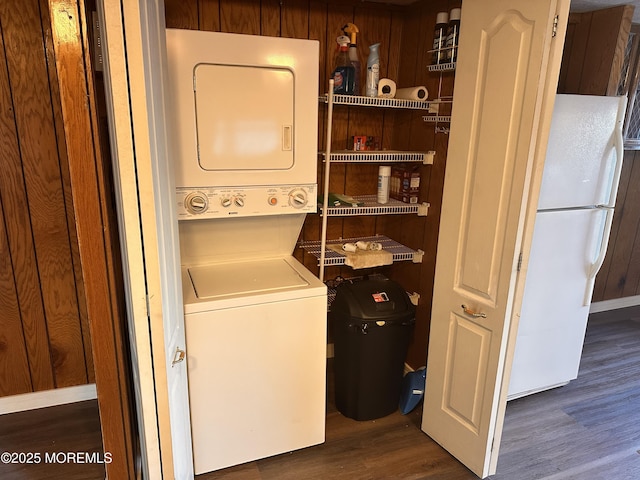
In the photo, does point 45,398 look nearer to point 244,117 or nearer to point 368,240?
point 244,117

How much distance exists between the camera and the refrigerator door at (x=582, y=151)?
210 cm

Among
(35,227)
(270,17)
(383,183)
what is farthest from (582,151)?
(35,227)

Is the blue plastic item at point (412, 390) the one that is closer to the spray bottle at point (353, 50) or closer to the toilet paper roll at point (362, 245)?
the toilet paper roll at point (362, 245)

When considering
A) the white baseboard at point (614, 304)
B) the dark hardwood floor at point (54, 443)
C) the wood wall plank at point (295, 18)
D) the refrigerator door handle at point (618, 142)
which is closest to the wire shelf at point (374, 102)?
the wood wall plank at point (295, 18)

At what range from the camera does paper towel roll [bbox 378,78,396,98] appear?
2162mm

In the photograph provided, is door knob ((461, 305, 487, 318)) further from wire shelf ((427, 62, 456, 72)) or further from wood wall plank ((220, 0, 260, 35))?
wood wall plank ((220, 0, 260, 35))

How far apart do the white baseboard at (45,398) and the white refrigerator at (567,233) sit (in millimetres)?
2358

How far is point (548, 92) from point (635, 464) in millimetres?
1808

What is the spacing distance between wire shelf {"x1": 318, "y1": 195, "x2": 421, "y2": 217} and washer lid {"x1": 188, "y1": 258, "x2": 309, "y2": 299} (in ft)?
1.19

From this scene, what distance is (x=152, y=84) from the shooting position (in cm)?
109

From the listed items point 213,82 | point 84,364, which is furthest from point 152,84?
point 84,364

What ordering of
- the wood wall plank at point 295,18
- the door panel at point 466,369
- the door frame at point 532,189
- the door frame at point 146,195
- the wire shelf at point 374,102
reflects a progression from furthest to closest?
the wood wall plank at point 295,18 → the wire shelf at point 374,102 → the door panel at point 466,369 → the door frame at point 532,189 → the door frame at point 146,195

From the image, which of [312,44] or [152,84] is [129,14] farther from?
[312,44]

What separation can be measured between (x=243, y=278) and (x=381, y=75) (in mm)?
1423
